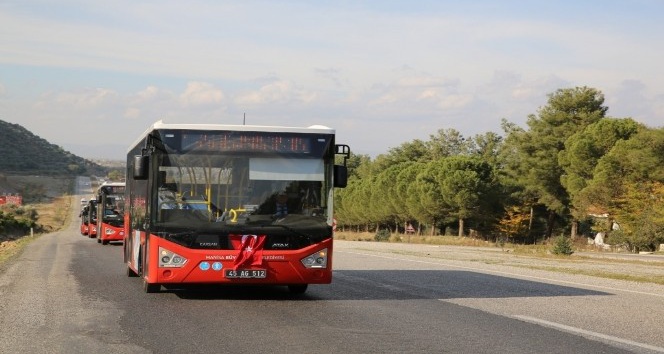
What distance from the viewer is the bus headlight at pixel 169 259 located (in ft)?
47.5

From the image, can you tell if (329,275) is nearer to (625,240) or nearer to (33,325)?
(33,325)

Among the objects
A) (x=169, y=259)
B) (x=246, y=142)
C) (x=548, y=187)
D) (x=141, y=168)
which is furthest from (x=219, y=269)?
(x=548, y=187)

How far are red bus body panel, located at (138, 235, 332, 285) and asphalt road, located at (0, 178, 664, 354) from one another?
1.27 feet

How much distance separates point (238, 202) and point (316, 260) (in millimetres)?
1568

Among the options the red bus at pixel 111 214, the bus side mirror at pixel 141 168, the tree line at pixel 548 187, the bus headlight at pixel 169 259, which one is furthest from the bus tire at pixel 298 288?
the tree line at pixel 548 187

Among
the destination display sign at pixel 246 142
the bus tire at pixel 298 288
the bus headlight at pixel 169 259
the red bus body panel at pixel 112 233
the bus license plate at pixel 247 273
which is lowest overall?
the red bus body panel at pixel 112 233

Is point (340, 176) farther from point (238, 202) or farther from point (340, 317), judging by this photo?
point (340, 317)

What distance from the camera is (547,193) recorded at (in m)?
87.8

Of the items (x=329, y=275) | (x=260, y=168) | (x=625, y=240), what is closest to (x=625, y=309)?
(x=329, y=275)

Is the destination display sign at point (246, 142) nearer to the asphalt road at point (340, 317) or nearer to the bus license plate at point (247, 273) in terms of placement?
the bus license plate at point (247, 273)

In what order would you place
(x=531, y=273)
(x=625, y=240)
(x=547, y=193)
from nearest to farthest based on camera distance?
(x=531, y=273) → (x=625, y=240) → (x=547, y=193)

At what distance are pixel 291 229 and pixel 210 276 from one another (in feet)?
4.83

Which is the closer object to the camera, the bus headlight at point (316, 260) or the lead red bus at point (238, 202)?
the lead red bus at point (238, 202)

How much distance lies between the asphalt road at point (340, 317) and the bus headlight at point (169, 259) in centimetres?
61
